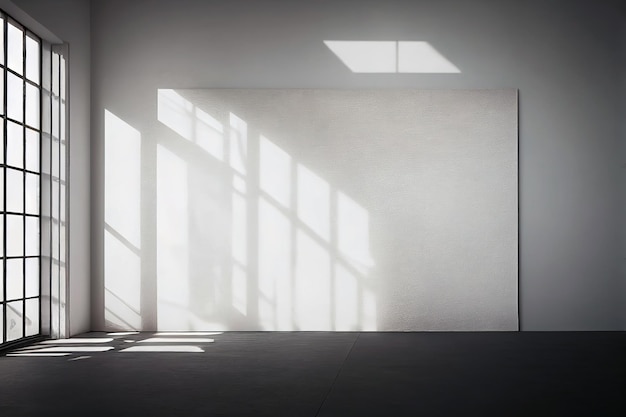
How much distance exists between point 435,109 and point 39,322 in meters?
4.58

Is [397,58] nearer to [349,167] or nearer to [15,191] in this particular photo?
[349,167]

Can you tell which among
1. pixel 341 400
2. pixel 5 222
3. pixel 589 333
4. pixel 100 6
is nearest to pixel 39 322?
pixel 5 222

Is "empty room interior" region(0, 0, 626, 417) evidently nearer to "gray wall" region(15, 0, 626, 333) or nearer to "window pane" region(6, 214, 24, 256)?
"gray wall" region(15, 0, 626, 333)

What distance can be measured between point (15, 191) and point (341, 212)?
3218 millimetres

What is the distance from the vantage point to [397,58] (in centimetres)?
802

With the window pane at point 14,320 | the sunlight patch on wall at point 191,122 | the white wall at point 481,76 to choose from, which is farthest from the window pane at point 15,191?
the sunlight patch on wall at point 191,122

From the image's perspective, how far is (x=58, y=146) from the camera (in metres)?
7.34

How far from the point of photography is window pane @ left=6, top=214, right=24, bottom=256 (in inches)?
259

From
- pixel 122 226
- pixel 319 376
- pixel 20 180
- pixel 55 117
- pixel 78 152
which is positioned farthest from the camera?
pixel 122 226

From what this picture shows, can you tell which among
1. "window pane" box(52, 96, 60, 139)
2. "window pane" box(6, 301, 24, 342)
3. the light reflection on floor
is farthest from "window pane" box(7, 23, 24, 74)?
the light reflection on floor

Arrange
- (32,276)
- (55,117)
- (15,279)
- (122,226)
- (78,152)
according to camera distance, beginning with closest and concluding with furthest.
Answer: (15,279)
(32,276)
(55,117)
(78,152)
(122,226)

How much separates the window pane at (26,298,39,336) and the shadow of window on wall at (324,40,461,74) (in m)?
4.05

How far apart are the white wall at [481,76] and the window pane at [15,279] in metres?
1.24

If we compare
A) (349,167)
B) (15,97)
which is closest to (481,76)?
(349,167)
